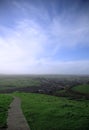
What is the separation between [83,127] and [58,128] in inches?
118

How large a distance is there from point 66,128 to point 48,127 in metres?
2.15

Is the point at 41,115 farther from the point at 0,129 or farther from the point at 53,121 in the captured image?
the point at 0,129

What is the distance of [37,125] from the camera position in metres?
23.4

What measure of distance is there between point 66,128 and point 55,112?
8.28 meters

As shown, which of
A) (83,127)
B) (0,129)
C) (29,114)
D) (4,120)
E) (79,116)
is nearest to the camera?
(0,129)

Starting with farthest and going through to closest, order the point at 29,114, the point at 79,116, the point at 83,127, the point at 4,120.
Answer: the point at 29,114, the point at 79,116, the point at 4,120, the point at 83,127

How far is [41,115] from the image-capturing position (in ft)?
93.1

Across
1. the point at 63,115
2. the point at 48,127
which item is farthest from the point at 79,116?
the point at 48,127

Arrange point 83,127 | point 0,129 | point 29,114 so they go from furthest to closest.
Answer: point 29,114 → point 83,127 → point 0,129

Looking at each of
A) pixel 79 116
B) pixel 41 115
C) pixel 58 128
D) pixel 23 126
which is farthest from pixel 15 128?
pixel 79 116

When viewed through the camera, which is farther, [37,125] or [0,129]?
[37,125]

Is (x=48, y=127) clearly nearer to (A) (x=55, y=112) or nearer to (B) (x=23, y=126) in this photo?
(B) (x=23, y=126)

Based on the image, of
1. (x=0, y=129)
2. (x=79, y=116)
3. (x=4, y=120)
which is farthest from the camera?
(x=79, y=116)

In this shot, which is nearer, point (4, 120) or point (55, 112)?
point (4, 120)
